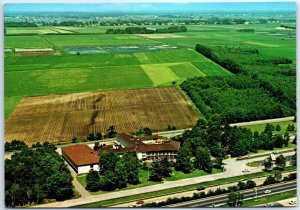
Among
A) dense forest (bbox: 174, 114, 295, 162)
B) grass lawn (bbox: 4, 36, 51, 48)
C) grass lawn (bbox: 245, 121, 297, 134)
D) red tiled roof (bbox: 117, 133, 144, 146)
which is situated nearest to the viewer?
dense forest (bbox: 174, 114, 295, 162)

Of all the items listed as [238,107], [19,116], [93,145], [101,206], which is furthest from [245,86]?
[101,206]

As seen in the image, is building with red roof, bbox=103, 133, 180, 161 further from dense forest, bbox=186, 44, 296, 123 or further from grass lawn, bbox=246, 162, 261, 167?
dense forest, bbox=186, 44, 296, 123

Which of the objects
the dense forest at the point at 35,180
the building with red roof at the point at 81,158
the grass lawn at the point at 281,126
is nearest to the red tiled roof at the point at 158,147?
the building with red roof at the point at 81,158

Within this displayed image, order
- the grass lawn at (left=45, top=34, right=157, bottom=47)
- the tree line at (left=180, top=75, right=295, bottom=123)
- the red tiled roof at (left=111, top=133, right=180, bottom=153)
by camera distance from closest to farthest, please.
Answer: the red tiled roof at (left=111, top=133, right=180, bottom=153), the tree line at (left=180, top=75, right=295, bottom=123), the grass lawn at (left=45, top=34, right=157, bottom=47)

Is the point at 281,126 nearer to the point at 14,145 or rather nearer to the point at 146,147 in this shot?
the point at 146,147

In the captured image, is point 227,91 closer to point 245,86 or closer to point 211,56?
point 245,86

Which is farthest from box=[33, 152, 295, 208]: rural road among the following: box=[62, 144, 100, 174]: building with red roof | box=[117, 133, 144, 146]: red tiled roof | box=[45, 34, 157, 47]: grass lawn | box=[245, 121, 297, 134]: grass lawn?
box=[45, 34, 157, 47]: grass lawn
